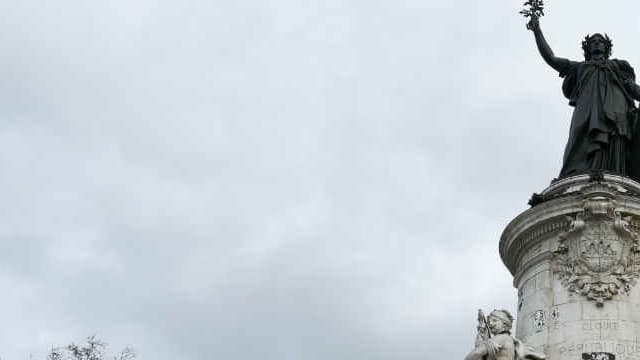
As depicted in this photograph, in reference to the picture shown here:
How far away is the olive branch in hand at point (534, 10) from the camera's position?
2295 centimetres

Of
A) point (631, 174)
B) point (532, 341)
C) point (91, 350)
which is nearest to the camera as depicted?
point (532, 341)

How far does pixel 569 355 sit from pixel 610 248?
201cm

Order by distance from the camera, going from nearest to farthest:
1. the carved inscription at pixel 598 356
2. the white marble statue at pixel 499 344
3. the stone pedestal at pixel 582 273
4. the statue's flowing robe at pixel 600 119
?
the white marble statue at pixel 499 344 < the carved inscription at pixel 598 356 < the stone pedestal at pixel 582 273 < the statue's flowing robe at pixel 600 119

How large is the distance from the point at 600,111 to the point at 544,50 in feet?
7.56

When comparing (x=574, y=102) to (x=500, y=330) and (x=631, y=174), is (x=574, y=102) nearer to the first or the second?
(x=631, y=174)

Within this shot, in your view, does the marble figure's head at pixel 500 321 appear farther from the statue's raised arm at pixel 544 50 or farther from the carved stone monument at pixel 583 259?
the statue's raised arm at pixel 544 50

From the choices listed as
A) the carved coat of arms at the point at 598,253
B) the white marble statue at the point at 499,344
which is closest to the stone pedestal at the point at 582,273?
the carved coat of arms at the point at 598,253

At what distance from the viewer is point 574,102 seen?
870 inches

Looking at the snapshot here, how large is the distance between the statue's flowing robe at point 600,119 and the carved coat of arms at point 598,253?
2090mm

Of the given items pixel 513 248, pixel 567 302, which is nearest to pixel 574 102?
pixel 513 248

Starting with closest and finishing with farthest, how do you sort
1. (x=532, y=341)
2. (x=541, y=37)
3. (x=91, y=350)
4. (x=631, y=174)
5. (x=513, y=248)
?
(x=532, y=341)
(x=513, y=248)
(x=631, y=174)
(x=541, y=37)
(x=91, y=350)

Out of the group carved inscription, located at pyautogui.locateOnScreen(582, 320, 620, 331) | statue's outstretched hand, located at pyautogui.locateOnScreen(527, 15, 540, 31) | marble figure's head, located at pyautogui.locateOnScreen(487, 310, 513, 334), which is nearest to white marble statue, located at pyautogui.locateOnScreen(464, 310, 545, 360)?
marble figure's head, located at pyautogui.locateOnScreen(487, 310, 513, 334)

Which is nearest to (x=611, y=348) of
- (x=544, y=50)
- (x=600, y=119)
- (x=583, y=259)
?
(x=583, y=259)

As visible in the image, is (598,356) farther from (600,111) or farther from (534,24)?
(534,24)
